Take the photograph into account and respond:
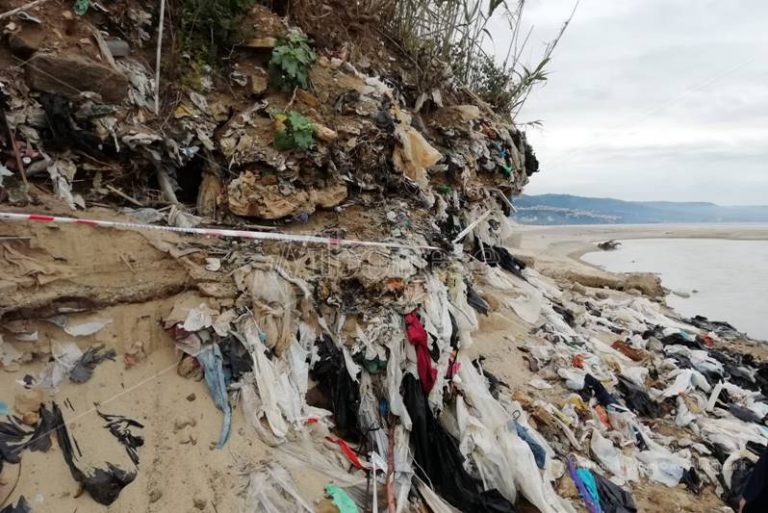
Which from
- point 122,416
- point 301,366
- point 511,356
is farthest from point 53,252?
point 511,356

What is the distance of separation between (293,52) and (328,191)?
1.28 metres

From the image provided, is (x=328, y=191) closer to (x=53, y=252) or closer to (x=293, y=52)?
(x=293, y=52)

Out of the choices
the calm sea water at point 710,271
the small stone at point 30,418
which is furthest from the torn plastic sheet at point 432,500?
the calm sea water at point 710,271

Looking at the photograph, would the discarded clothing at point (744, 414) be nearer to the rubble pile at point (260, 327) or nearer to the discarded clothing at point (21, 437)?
the rubble pile at point (260, 327)

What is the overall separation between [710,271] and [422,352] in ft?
49.7

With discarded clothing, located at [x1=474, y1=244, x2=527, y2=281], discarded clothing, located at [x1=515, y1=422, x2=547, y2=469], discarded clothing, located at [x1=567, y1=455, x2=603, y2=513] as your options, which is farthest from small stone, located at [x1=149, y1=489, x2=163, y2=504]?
discarded clothing, located at [x1=474, y1=244, x2=527, y2=281]

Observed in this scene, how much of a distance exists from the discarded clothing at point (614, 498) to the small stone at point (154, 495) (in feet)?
9.58

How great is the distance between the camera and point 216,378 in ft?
8.52

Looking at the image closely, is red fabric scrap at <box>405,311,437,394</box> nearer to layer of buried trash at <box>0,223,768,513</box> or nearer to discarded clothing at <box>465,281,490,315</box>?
layer of buried trash at <box>0,223,768,513</box>

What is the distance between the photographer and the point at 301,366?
9.42 feet

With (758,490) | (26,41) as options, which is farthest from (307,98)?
(758,490)

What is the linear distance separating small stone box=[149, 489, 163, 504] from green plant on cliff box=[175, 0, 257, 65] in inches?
132

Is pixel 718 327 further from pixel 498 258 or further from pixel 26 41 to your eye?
pixel 26 41

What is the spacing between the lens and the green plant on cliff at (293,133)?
3.49 metres
